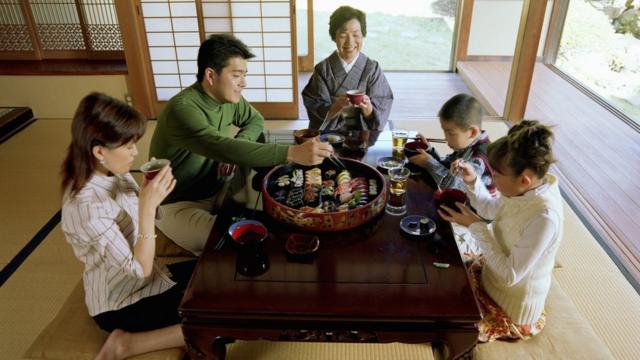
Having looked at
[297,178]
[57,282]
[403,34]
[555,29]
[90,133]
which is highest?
[90,133]

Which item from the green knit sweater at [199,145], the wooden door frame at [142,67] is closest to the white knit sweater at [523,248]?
the green knit sweater at [199,145]

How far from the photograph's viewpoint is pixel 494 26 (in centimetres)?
673

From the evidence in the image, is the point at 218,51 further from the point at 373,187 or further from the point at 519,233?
the point at 519,233

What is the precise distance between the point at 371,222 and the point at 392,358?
2.20ft

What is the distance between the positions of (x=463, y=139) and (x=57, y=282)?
7.74 ft

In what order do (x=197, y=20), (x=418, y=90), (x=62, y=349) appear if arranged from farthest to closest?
1. (x=418, y=90)
2. (x=197, y=20)
3. (x=62, y=349)

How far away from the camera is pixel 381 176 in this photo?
208 centimetres

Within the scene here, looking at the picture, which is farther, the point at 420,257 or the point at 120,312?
the point at 120,312

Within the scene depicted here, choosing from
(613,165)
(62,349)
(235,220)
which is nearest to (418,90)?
(613,165)

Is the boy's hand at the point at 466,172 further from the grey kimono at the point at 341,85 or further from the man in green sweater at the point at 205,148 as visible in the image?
the grey kimono at the point at 341,85

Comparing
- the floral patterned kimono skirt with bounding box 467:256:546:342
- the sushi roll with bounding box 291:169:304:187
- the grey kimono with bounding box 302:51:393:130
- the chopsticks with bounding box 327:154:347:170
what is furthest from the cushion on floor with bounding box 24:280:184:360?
the grey kimono with bounding box 302:51:393:130

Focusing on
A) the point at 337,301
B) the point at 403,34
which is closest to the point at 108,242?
the point at 337,301

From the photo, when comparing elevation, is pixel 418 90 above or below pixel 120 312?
below

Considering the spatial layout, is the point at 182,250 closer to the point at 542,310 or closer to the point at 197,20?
the point at 542,310
